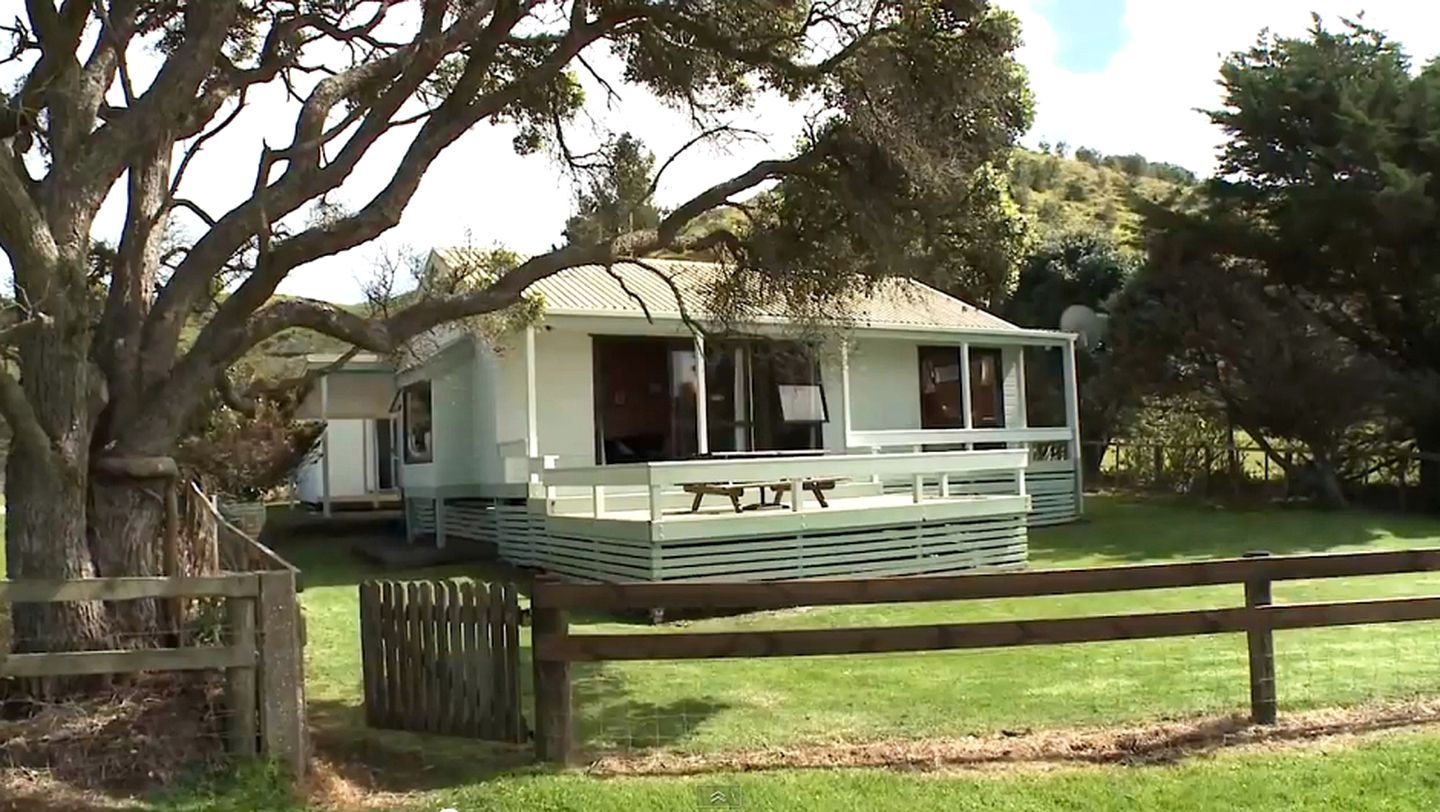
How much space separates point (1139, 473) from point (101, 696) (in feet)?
81.8

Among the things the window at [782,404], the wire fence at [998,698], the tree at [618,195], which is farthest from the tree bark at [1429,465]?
the tree at [618,195]

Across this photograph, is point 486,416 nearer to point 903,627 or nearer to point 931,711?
point 931,711

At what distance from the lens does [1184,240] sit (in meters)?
24.7

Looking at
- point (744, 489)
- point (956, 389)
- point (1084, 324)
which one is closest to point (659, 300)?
point (744, 489)

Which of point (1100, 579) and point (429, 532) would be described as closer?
point (1100, 579)

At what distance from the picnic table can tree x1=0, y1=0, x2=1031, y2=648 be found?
159 inches

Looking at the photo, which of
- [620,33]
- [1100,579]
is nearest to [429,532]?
[620,33]

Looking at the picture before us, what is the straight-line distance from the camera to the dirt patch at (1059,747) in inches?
242

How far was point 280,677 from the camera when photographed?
6.04 meters

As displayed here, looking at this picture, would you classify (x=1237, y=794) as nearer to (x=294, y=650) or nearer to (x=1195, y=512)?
(x=294, y=650)

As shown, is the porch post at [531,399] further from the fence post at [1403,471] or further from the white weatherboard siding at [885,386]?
the fence post at [1403,471]

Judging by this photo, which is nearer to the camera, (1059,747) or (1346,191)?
(1059,747)

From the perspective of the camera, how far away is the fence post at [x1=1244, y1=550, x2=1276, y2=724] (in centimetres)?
666

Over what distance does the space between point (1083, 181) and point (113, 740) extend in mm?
74669
